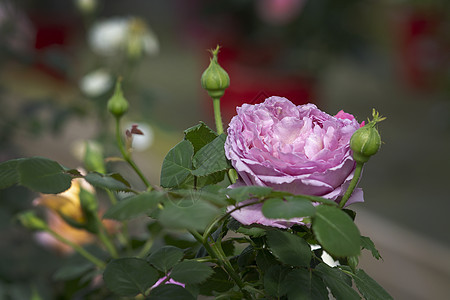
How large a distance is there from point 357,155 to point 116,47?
0.87 m

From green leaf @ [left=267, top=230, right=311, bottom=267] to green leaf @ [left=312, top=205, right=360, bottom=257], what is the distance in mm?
44

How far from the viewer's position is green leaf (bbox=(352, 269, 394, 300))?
1.06 feet

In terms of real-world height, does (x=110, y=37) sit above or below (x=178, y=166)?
above

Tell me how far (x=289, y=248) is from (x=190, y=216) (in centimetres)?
9

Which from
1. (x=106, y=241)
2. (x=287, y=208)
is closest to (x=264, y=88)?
(x=106, y=241)

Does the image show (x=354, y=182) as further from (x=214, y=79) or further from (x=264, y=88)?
(x=264, y=88)

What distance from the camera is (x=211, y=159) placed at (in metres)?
0.34

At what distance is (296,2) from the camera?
2.35 metres

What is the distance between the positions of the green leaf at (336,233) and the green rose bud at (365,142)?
0.12 ft

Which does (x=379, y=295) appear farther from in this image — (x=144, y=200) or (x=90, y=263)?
(x=90, y=263)

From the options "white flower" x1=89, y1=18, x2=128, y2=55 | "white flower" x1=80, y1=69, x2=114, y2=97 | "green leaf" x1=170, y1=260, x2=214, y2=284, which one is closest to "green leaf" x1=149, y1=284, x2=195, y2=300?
"green leaf" x1=170, y1=260, x2=214, y2=284

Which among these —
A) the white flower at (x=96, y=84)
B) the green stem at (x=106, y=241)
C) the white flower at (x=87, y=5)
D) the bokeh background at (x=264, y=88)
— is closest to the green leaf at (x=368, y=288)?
the green stem at (x=106, y=241)

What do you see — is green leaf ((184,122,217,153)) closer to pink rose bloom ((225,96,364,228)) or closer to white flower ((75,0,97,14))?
→ pink rose bloom ((225,96,364,228))

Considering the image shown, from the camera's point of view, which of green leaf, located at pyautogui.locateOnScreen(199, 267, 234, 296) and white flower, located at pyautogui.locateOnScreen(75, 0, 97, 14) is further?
white flower, located at pyautogui.locateOnScreen(75, 0, 97, 14)
